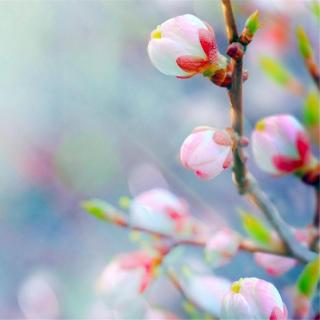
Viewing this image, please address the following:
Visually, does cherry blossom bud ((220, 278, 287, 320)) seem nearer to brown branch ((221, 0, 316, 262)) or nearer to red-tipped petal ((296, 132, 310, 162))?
brown branch ((221, 0, 316, 262))

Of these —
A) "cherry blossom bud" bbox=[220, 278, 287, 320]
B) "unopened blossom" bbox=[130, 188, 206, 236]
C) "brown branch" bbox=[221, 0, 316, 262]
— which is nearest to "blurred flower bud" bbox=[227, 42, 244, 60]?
"brown branch" bbox=[221, 0, 316, 262]

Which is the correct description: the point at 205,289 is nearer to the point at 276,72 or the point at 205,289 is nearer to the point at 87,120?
the point at 276,72

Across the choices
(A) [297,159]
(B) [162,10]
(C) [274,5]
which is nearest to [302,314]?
(A) [297,159]

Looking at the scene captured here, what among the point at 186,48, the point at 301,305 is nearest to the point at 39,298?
the point at 301,305

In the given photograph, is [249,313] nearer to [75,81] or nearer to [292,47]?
[292,47]

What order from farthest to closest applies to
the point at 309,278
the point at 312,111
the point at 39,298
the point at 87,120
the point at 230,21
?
the point at 87,120 < the point at 39,298 < the point at 312,111 < the point at 309,278 < the point at 230,21
